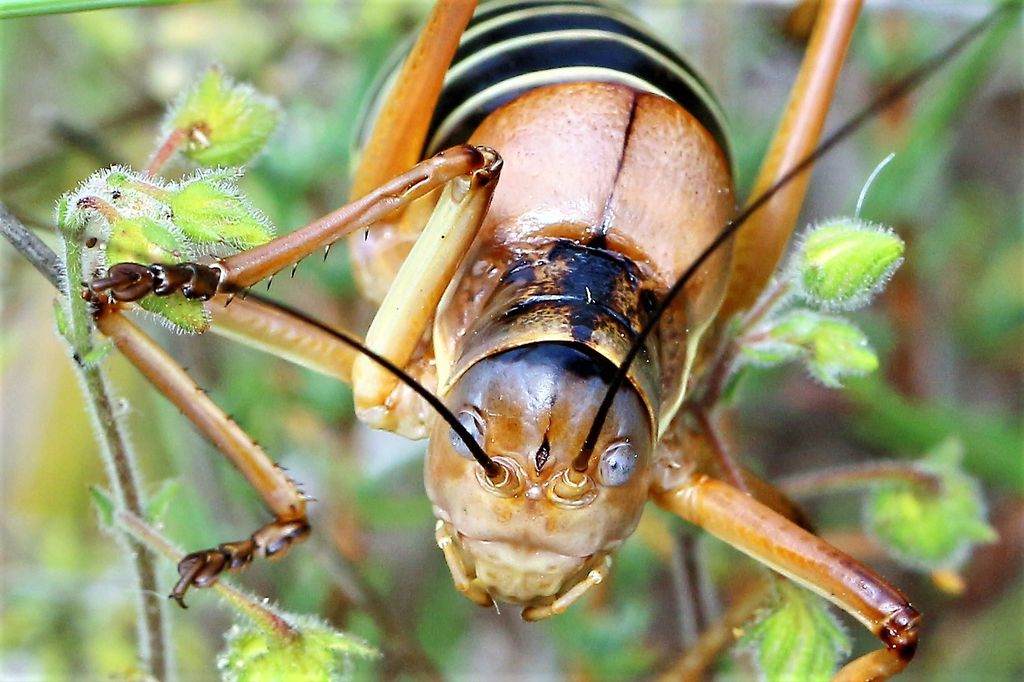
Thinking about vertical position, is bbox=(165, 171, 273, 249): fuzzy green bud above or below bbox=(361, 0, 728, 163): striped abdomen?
below

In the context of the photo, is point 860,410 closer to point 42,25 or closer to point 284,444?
point 284,444

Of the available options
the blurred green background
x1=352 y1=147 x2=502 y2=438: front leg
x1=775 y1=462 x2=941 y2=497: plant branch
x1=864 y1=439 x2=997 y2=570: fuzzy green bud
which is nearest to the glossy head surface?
Result: x1=352 y1=147 x2=502 y2=438: front leg

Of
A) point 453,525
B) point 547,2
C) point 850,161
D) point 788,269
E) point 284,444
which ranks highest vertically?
point 850,161

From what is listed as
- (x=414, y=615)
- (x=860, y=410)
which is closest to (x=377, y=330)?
(x=414, y=615)

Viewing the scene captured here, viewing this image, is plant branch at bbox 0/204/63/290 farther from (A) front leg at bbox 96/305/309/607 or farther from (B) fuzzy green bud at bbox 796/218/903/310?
(B) fuzzy green bud at bbox 796/218/903/310

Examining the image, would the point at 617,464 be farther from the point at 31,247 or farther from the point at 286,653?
the point at 31,247

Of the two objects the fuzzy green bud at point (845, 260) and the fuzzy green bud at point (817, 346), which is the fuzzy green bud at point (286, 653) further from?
the fuzzy green bud at point (845, 260)

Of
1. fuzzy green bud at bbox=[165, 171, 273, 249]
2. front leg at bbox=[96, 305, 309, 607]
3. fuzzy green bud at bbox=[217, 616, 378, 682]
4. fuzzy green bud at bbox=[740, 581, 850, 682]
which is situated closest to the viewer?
fuzzy green bud at bbox=[165, 171, 273, 249]
